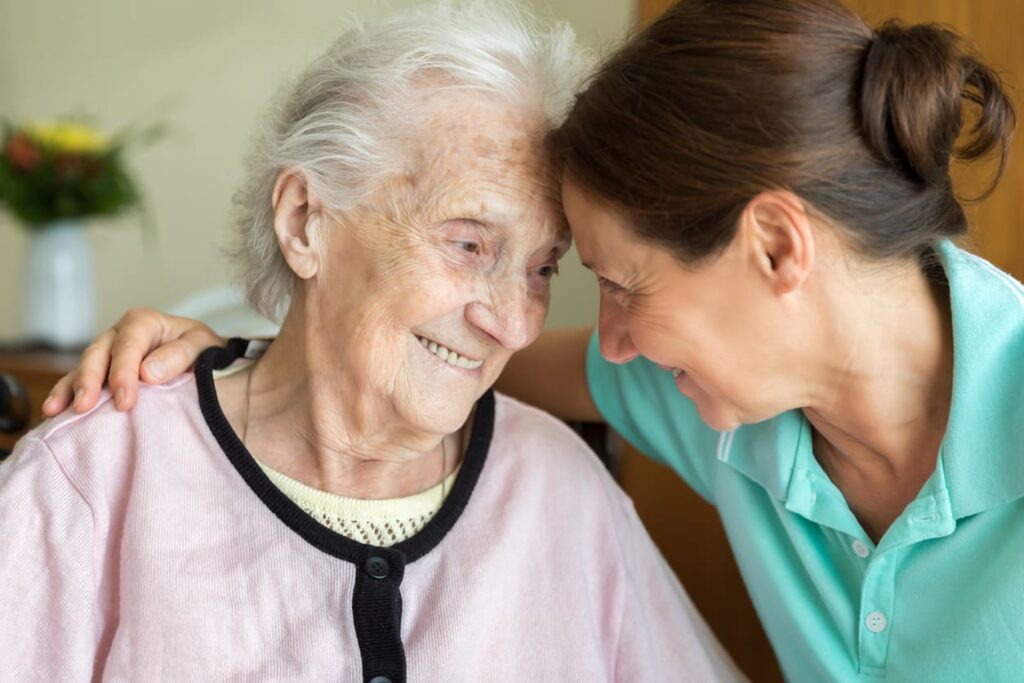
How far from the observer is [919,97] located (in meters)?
1.13

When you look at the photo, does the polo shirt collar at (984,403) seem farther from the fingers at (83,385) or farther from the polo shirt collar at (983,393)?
the fingers at (83,385)

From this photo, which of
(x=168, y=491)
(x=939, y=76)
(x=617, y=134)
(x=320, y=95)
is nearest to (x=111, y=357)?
(x=168, y=491)

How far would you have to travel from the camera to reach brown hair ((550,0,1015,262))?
112 centimetres

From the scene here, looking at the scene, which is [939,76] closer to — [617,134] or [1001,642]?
[617,134]

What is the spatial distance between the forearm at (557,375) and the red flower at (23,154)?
6.34 ft

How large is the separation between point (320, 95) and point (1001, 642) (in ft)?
3.44

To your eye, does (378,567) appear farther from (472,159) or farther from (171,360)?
(472,159)

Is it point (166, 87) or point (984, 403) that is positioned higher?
point (984, 403)

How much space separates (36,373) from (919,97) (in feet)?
7.40

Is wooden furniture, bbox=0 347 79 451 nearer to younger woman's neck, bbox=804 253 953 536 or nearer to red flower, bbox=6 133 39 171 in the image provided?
red flower, bbox=6 133 39 171

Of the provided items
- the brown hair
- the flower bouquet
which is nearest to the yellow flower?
the flower bouquet

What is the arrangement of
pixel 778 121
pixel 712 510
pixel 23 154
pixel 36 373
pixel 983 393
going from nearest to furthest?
pixel 778 121, pixel 983 393, pixel 712 510, pixel 36 373, pixel 23 154

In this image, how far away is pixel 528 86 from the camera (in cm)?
137

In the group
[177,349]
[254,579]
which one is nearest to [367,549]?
[254,579]
